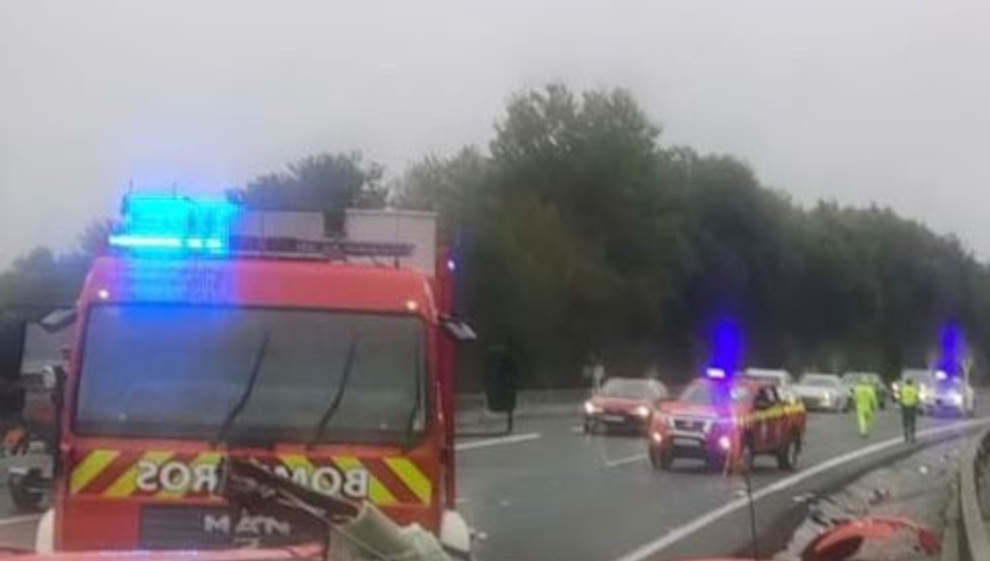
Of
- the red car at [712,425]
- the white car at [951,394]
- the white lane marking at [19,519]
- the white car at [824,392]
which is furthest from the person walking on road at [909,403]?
the white lane marking at [19,519]

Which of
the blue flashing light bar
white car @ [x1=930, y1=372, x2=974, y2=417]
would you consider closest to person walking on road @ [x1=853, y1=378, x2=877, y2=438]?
white car @ [x1=930, y1=372, x2=974, y2=417]

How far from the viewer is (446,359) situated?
36.6 ft

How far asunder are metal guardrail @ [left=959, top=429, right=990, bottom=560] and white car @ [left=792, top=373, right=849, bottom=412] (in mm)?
20253

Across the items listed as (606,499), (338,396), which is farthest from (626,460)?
(338,396)

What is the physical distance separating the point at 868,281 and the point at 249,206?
3373 centimetres

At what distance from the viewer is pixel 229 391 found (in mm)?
10039

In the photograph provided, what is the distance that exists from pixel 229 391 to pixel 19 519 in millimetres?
11019

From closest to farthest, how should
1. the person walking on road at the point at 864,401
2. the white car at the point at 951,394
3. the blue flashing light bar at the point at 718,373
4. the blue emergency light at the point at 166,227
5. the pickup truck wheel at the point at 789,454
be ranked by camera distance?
the blue emergency light at the point at 166,227
the blue flashing light bar at the point at 718,373
the pickup truck wheel at the point at 789,454
the person walking on road at the point at 864,401
the white car at the point at 951,394

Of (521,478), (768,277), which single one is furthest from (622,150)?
(521,478)

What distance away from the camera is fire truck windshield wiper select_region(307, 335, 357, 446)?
9.95 metres

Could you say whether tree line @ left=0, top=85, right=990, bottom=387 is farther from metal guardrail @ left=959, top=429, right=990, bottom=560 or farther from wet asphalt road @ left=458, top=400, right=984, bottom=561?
metal guardrail @ left=959, top=429, right=990, bottom=560

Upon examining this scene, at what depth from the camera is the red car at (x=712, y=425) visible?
34.7 m

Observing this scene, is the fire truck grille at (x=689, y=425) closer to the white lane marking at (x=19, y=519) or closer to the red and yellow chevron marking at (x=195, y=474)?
the white lane marking at (x=19, y=519)

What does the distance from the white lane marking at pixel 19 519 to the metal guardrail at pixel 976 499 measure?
850 centimetres
